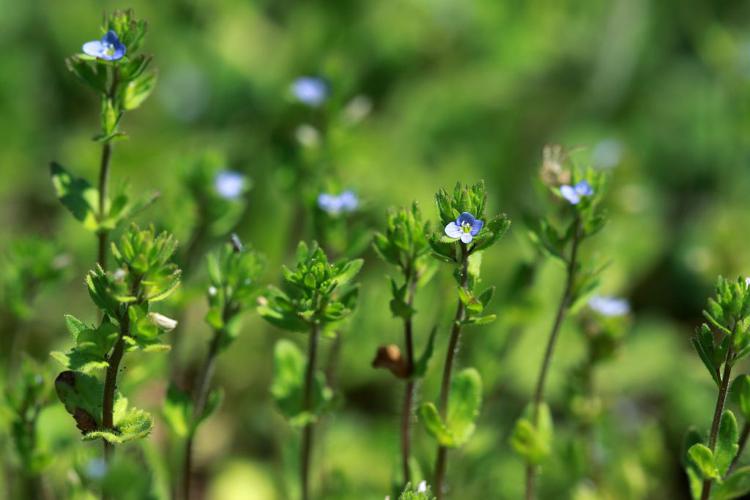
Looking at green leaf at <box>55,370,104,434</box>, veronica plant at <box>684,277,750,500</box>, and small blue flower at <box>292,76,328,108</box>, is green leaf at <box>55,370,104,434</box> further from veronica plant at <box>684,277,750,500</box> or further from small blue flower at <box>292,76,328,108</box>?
small blue flower at <box>292,76,328,108</box>

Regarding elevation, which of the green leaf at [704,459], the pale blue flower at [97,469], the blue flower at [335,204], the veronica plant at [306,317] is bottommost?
the pale blue flower at [97,469]

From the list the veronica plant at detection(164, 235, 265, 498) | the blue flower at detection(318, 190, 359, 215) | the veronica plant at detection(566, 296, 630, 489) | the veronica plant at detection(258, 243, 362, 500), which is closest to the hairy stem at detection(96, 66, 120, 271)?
the veronica plant at detection(164, 235, 265, 498)

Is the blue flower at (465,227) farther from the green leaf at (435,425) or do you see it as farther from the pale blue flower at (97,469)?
the pale blue flower at (97,469)

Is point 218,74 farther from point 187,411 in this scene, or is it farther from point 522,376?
point 187,411

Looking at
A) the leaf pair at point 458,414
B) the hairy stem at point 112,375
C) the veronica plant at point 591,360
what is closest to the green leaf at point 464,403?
the leaf pair at point 458,414

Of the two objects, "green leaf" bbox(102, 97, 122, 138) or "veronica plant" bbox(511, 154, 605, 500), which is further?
"veronica plant" bbox(511, 154, 605, 500)

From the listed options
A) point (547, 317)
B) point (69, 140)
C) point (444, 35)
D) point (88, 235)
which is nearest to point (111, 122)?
point (88, 235)

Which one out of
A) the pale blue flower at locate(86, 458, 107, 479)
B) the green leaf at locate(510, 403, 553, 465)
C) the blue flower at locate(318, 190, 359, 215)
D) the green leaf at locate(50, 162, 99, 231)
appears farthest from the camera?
the blue flower at locate(318, 190, 359, 215)
